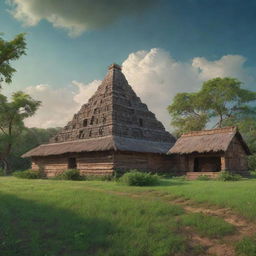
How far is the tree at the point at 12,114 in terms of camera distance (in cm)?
4294

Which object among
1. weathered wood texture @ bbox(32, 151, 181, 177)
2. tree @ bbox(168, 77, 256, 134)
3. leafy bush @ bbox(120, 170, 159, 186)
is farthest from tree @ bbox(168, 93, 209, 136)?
leafy bush @ bbox(120, 170, 159, 186)

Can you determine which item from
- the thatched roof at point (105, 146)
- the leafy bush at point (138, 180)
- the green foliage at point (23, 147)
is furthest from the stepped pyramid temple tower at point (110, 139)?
the green foliage at point (23, 147)

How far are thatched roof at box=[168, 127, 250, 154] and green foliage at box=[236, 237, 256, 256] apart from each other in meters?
15.2

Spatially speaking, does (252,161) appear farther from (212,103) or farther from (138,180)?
(138,180)

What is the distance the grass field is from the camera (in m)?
7.37

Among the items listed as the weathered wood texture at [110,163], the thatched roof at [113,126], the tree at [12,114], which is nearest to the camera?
the weathered wood texture at [110,163]

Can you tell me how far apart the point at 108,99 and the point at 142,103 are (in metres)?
5.52

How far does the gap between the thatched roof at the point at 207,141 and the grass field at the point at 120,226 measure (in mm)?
11168

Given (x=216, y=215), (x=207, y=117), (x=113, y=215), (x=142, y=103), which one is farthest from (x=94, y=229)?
(x=207, y=117)

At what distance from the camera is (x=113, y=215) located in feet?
31.5

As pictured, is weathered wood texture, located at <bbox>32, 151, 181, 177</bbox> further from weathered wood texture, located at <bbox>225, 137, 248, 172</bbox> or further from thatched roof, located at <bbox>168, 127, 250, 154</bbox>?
weathered wood texture, located at <bbox>225, 137, 248, 172</bbox>

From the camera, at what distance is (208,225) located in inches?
336

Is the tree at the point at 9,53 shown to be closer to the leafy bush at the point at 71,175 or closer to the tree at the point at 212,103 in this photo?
the leafy bush at the point at 71,175

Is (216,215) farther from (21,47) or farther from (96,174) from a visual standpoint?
(21,47)
